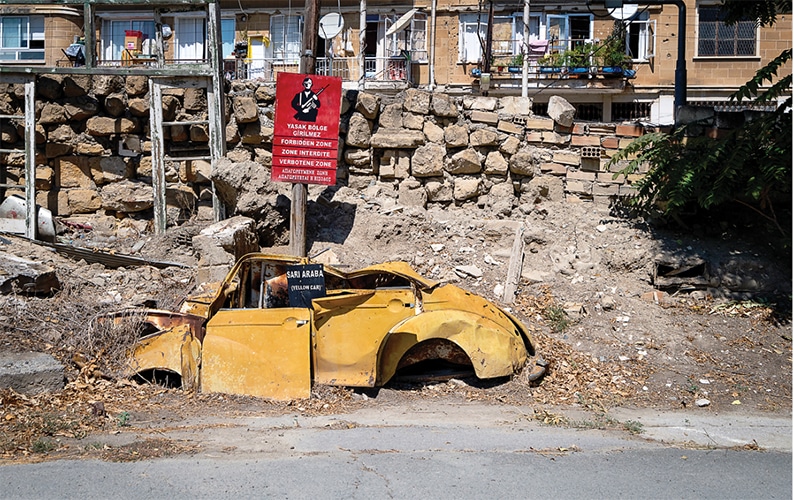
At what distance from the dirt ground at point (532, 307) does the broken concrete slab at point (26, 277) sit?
13 centimetres

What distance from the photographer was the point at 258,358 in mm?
7148

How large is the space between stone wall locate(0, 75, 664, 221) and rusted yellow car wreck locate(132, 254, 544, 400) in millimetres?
4565

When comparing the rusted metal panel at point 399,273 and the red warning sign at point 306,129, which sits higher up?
the red warning sign at point 306,129

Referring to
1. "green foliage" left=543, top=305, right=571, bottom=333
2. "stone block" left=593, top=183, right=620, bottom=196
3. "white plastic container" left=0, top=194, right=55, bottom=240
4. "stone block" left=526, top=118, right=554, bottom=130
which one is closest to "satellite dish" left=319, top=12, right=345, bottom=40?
"stone block" left=526, top=118, right=554, bottom=130

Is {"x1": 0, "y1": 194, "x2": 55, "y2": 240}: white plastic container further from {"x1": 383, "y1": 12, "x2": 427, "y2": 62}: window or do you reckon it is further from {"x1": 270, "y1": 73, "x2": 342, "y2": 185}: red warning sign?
{"x1": 383, "y1": 12, "x2": 427, "y2": 62}: window

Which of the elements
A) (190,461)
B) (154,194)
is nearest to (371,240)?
(154,194)

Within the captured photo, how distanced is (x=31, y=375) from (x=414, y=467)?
385cm

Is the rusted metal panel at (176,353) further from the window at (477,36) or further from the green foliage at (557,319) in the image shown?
the window at (477,36)

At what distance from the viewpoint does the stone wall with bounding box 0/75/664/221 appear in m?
11.8

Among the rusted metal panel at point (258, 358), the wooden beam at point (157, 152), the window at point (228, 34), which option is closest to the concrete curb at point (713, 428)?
the rusted metal panel at point (258, 358)

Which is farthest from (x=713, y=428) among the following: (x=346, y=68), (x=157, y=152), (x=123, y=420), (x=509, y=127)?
(x=346, y=68)

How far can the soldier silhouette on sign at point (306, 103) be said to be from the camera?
36.0 feet

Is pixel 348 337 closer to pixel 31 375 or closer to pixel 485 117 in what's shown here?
pixel 31 375

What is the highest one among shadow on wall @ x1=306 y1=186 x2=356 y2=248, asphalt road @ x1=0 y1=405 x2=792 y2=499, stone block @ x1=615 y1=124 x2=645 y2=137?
stone block @ x1=615 y1=124 x2=645 y2=137
